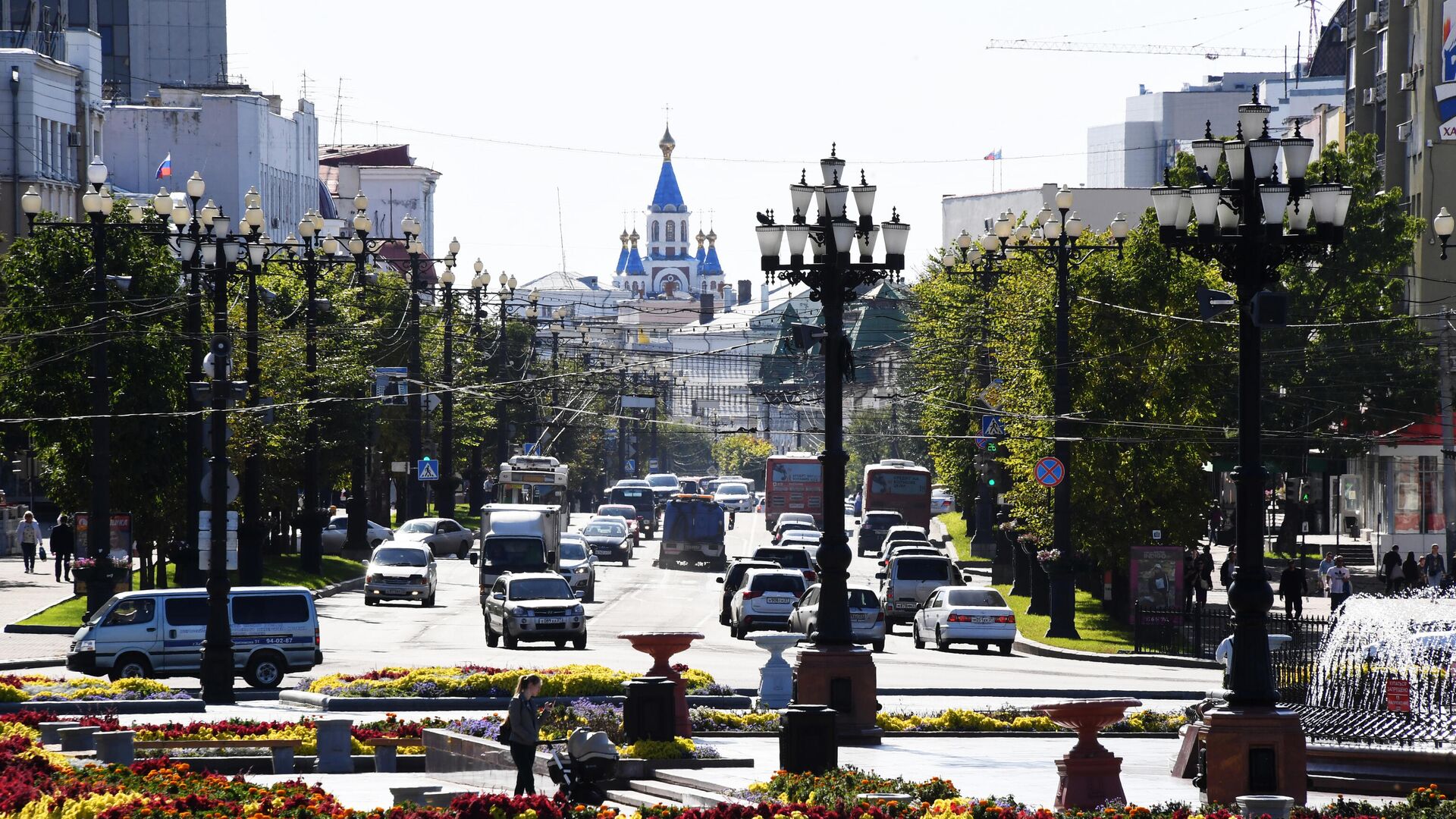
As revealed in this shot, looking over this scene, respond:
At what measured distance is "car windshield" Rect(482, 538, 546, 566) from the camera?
4991 centimetres

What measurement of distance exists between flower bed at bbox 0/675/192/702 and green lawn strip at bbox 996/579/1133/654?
767 inches

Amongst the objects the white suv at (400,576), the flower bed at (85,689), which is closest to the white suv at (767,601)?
the white suv at (400,576)

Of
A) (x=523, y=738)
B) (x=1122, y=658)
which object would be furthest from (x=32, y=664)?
(x=1122, y=658)

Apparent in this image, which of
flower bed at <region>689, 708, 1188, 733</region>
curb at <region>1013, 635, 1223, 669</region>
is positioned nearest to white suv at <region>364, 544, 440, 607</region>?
curb at <region>1013, 635, 1223, 669</region>

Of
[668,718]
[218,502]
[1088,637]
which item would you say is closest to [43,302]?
[218,502]

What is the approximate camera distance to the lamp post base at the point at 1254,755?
1653cm

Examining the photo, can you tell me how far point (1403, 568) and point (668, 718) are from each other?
33.7 m

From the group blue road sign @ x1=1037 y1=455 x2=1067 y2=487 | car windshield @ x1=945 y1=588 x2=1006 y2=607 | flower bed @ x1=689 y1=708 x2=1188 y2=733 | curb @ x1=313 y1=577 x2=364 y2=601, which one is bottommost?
curb @ x1=313 y1=577 x2=364 y2=601

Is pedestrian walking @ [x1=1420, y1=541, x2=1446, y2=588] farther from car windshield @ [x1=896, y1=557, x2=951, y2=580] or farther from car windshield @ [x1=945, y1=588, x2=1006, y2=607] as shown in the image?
car windshield @ [x1=945, y1=588, x2=1006, y2=607]

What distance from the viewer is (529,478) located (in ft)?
212

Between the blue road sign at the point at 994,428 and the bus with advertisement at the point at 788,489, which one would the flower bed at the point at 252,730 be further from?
the bus with advertisement at the point at 788,489

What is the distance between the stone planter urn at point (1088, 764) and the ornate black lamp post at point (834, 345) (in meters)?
6.58

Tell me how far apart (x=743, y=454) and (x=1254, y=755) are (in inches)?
6579

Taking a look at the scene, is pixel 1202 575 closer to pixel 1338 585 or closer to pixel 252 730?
pixel 1338 585
